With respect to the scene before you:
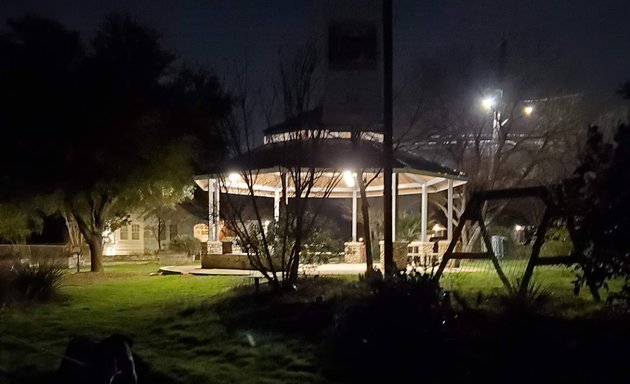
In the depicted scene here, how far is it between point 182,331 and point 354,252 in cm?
1412

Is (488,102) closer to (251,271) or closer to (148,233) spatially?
(251,271)

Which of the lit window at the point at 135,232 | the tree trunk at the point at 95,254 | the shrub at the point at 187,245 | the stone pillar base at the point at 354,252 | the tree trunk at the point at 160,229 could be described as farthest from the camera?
the lit window at the point at 135,232

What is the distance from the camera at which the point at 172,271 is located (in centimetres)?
2080

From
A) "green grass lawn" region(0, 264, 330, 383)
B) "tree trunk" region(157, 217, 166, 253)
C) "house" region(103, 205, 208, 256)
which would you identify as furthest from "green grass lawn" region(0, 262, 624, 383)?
"house" region(103, 205, 208, 256)

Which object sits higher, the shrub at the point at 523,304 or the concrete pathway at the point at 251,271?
the shrub at the point at 523,304

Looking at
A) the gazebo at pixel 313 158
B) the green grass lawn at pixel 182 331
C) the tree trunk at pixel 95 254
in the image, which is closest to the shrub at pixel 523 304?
the green grass lawn at pixel 182 331

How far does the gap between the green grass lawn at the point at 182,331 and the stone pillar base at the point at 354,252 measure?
26.8 feet

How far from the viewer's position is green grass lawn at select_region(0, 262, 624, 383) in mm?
7969

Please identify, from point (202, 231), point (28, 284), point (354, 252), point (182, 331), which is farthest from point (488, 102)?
point (182, 331)

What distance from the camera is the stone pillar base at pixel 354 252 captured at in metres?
24.1

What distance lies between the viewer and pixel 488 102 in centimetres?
2731

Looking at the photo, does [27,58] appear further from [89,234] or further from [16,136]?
[89,234]

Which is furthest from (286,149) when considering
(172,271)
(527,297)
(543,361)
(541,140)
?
(541,140)

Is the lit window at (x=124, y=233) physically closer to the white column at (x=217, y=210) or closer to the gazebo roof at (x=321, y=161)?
the gazebo roof at (x=321, y=161)
